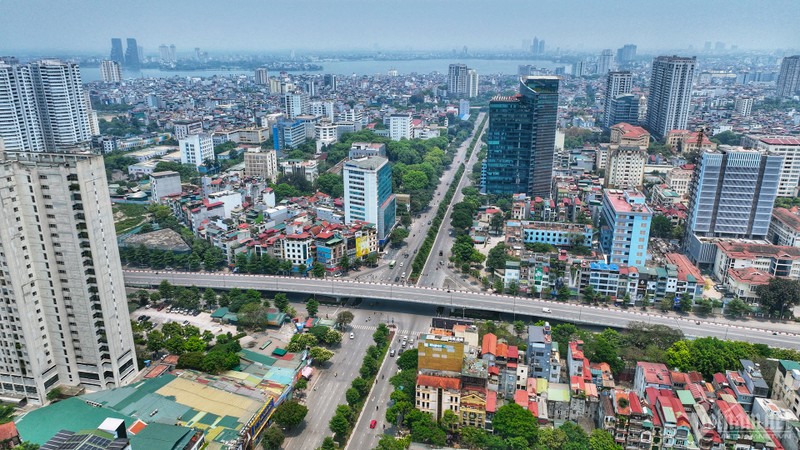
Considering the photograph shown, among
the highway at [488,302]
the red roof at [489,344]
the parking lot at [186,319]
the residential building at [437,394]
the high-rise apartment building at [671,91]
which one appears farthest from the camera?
the high-rise apartment building at [671,91]

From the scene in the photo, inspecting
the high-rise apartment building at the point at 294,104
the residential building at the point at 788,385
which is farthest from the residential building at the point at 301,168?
the residential building at the point at 788,385

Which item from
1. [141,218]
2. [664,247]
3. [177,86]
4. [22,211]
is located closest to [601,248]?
[664,247]

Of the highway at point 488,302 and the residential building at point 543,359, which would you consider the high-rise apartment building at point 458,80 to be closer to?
the highway at point 488,302

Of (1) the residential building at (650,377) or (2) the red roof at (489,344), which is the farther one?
(2) the red roof at (489,344)

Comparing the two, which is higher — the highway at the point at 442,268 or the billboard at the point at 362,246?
the billboard at the point at 362,246

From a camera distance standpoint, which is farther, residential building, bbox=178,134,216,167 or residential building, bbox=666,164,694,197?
residential building, bbox=178,134,216,167

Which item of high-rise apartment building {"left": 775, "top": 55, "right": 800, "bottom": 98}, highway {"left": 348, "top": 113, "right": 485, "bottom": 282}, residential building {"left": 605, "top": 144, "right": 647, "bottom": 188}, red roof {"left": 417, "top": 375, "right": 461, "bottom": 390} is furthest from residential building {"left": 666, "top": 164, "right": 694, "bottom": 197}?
high-rise apartment building {"left": 775, "top": 55, "right": 800, "bottom": 98}

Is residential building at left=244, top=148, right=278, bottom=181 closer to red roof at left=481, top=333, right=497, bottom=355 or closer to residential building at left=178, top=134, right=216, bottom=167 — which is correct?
residential building at left=178, top=134, right=216, bottom=167
